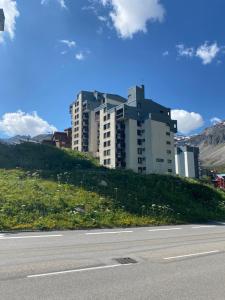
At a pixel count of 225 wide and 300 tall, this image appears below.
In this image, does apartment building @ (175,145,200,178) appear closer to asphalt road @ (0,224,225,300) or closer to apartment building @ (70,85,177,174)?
apartment building @ (70,85,177,174)

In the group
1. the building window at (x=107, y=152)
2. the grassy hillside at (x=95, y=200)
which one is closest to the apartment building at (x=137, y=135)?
the building window at (x=107, y=152)

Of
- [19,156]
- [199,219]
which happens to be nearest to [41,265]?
[199,219]

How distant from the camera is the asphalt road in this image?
8.41 m

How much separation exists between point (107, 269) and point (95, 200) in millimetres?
19731

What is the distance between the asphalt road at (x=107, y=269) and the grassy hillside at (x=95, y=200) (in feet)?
21.9

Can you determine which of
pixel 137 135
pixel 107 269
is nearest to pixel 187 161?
pixel 137 135

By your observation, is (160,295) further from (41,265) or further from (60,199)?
(60,199)

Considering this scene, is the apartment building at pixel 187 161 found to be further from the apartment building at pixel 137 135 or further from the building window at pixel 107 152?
the building window at pixel 107 152

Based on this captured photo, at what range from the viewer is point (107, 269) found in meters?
10.8

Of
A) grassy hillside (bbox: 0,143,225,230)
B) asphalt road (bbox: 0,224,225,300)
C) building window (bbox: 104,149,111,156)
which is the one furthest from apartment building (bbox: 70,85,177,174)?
asphalt road (bbox: 0,224,225,300)

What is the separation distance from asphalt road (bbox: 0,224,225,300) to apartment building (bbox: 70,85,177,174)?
77123mm

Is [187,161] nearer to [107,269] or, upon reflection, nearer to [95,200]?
[95,200]

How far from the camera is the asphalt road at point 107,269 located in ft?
27.6

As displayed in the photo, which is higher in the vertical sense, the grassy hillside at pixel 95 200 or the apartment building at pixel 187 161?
the apartment building at pixel 187 161
